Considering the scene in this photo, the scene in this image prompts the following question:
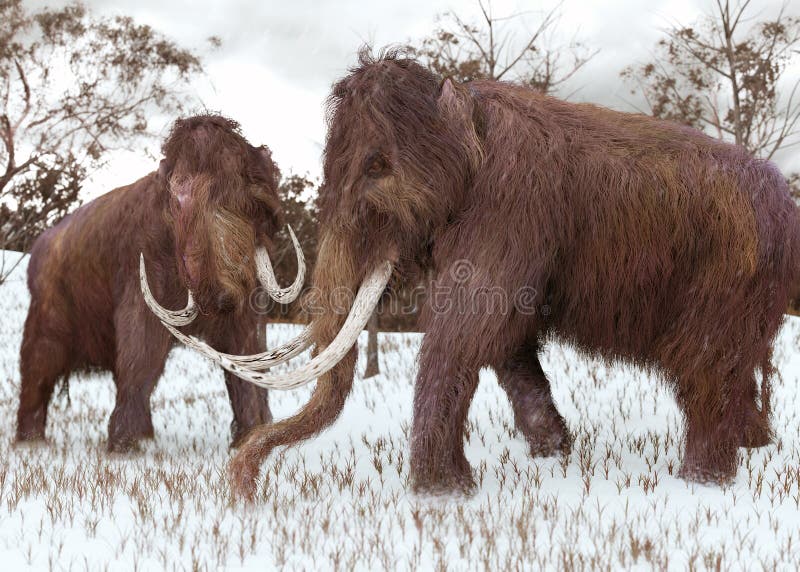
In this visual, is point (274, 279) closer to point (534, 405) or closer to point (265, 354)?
point (265, 354)

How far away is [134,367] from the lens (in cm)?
496

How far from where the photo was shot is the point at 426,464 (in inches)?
142

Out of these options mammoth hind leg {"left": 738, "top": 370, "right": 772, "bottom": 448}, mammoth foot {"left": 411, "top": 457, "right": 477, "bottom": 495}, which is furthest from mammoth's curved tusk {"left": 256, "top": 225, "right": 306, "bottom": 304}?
mammoth hind leg {"left": 738, "top": 370, "right": 772, "bottom": 448}

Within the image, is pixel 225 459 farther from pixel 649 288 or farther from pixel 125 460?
pixel 649 288

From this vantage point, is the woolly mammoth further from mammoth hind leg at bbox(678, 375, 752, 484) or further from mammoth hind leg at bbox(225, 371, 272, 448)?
mammoth hind leg at bbox(225, 371, 272, 448)

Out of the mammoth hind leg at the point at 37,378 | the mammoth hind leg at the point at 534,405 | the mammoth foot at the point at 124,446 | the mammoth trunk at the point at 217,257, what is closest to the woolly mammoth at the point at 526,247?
the mammoth hind leg at the point at 534,405

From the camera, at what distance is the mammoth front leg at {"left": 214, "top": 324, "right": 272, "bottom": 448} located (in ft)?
16.9

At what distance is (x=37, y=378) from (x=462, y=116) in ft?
12.3

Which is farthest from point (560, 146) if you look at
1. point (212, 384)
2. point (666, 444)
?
point (212, 384)

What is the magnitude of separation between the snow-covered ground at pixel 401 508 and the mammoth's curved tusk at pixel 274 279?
2.88 ft

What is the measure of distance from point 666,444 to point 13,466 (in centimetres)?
384

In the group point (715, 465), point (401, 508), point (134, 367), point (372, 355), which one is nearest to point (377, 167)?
point (401, 508)

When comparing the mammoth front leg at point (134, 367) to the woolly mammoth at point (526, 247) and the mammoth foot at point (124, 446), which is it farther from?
the woolly mammoth at point (526, 247)

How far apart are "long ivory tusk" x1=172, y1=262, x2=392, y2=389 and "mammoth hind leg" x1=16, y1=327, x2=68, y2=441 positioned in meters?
2.55
